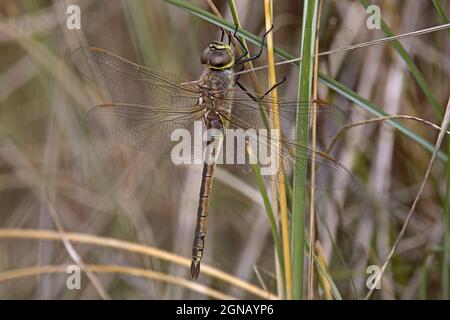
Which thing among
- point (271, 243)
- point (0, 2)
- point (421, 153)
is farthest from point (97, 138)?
point (421, 153)

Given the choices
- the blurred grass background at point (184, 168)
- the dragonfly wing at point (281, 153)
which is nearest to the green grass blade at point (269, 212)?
the dragonfly wing at point (281, 153)

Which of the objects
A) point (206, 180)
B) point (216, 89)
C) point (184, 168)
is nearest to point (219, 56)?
point (216, 89)

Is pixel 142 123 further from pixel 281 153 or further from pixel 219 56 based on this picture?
pixel 281 153

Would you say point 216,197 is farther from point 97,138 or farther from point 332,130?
point 332,130

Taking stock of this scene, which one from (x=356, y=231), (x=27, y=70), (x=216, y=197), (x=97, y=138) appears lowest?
(x=356, y=231)

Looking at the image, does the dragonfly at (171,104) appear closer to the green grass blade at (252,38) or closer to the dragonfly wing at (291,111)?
the dragonfly wing at (291,111)

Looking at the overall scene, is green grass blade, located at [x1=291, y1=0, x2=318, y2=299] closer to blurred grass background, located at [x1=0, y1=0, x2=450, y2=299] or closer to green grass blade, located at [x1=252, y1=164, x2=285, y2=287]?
green grass blade, located at [x1=252, y1=164, x2=285, y2=287]
